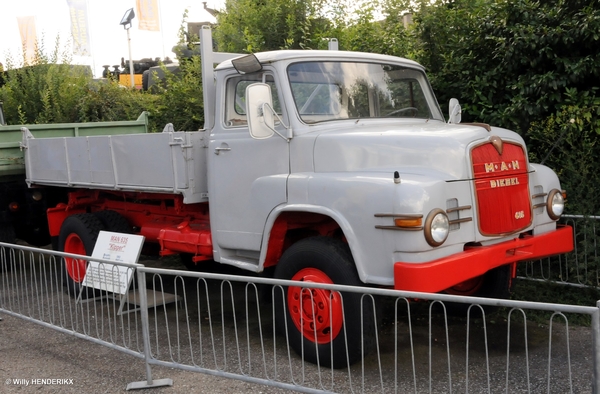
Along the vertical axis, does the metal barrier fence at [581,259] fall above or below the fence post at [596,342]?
below

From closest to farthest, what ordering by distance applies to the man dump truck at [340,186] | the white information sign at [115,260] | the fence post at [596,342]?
the fence post at [596,342] < the man dump truck at [340,186] < the white information sign at [115,260]

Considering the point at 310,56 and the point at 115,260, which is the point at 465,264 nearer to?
Answer: the point at 310,56

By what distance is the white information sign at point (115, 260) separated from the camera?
5586 millimetres

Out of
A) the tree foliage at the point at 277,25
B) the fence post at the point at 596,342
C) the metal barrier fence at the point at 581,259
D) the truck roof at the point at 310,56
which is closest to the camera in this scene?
the fence post at the point at 596,342

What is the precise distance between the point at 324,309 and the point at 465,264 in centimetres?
108

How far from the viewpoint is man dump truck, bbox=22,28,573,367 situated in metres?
4.52

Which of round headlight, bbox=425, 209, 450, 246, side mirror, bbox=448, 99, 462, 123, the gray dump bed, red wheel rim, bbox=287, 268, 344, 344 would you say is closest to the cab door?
the gray dump bed

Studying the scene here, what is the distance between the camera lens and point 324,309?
4879mm

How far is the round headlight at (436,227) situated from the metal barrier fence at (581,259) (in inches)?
95.0

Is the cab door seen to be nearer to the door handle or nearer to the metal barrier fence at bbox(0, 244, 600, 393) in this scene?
the door handle

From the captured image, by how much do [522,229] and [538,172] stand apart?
0.68 metres

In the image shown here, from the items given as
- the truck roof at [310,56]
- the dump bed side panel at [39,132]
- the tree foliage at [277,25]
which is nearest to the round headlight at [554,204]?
the truck roof at [310,56]

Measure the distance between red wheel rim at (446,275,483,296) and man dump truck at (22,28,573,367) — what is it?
0.01m

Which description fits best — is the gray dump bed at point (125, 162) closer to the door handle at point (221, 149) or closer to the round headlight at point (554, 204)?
the door handle at point (221, 149)
